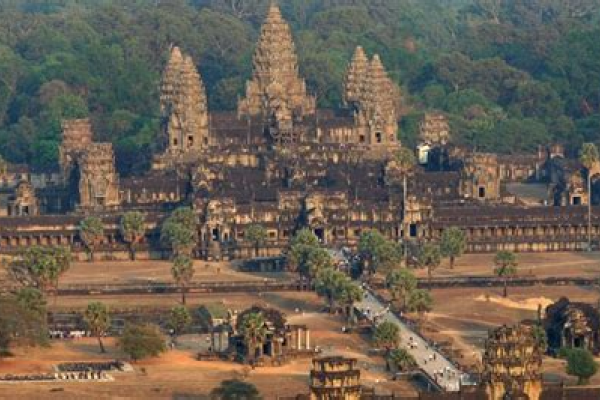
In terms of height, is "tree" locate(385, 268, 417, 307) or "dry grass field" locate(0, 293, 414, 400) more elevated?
"tree" locate(385, 268, 417, 307)

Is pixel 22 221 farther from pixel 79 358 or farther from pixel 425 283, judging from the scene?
pixel 79 358

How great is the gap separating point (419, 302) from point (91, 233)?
106 feet

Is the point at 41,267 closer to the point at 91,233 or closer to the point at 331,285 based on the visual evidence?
the point at 331,285

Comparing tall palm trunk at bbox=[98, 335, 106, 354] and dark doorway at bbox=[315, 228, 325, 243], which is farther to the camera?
dark doorway at bbox=[315, 228, 325, 243]

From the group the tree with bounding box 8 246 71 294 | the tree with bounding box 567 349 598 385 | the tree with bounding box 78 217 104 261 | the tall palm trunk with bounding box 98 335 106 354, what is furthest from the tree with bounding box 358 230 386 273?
the tree with bounding box 567 349 598 385

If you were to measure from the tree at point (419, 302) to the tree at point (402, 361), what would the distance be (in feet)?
47.7

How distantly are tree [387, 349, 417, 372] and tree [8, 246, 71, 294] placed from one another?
89.8 ft

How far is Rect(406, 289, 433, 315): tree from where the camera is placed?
160 meters

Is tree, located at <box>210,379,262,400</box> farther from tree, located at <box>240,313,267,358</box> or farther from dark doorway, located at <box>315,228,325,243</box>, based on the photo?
dark doorway, located at <box>315,228,325,243</box>

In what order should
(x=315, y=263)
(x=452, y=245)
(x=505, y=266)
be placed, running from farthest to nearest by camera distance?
(x=452, y=245) → (x=505, y=266) → (x=315, y=263)

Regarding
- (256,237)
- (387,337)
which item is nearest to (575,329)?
(387,337)

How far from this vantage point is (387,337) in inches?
5925

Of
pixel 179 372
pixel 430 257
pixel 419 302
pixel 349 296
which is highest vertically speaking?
pixel 430 257

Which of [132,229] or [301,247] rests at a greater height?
[132,229]
